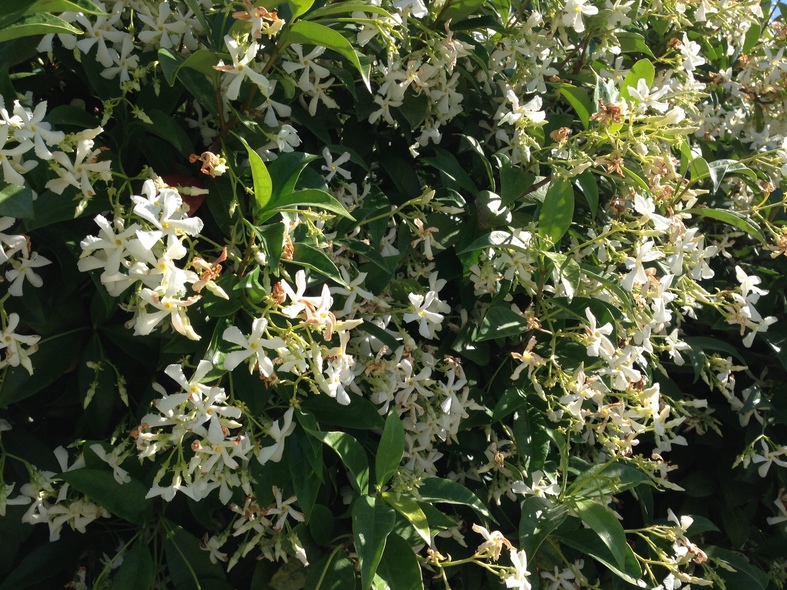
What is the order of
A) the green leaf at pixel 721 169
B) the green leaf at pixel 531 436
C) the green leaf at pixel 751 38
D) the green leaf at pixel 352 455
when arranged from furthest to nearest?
the green leaf at pixel 751 38 → the green leaf at pixel 721 169 → the green leaf at pixel 531 436 → the green leaf at pixel 352 455

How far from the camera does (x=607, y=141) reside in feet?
4.14

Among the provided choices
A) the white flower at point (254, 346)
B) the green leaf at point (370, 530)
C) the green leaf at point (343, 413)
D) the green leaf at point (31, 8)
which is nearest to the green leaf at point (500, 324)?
the green leaf at point (343, 413)

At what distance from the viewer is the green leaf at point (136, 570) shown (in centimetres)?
115

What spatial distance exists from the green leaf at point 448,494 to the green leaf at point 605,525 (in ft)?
0.59

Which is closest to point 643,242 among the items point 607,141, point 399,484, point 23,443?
point 607,141

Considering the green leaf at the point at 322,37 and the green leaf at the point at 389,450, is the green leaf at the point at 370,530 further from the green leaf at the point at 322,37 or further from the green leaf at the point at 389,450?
the green leaf at the point at 322,37

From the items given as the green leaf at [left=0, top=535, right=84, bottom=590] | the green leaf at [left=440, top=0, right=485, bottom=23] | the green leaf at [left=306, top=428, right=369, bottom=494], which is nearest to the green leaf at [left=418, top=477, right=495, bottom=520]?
the green leaf at [left=306, top=428, right=369, bottom=494]

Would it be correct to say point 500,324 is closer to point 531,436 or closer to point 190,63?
point 531,436

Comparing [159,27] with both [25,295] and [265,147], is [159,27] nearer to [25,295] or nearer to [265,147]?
[265,147]

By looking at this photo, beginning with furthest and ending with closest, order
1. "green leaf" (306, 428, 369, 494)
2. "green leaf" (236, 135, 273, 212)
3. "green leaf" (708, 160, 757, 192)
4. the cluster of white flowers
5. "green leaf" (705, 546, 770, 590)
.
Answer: "green leaf" (705, 546, 770, 590) → "green leaf" (708, 160, 757, 192) → "green leaf" (306, 428, 369, 494) → "green leaf" (236, 135, 273, 212) → the cluster of white flowers

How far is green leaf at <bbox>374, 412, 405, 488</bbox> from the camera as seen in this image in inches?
45.6

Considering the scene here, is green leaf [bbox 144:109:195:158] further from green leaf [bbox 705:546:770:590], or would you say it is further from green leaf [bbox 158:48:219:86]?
green leaf [bbox 705:546:770:590]

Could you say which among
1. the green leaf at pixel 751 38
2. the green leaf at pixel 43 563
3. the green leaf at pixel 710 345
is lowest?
the green leaf at pixel 43 563

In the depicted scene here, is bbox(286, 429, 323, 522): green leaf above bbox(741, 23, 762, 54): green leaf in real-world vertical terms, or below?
below
